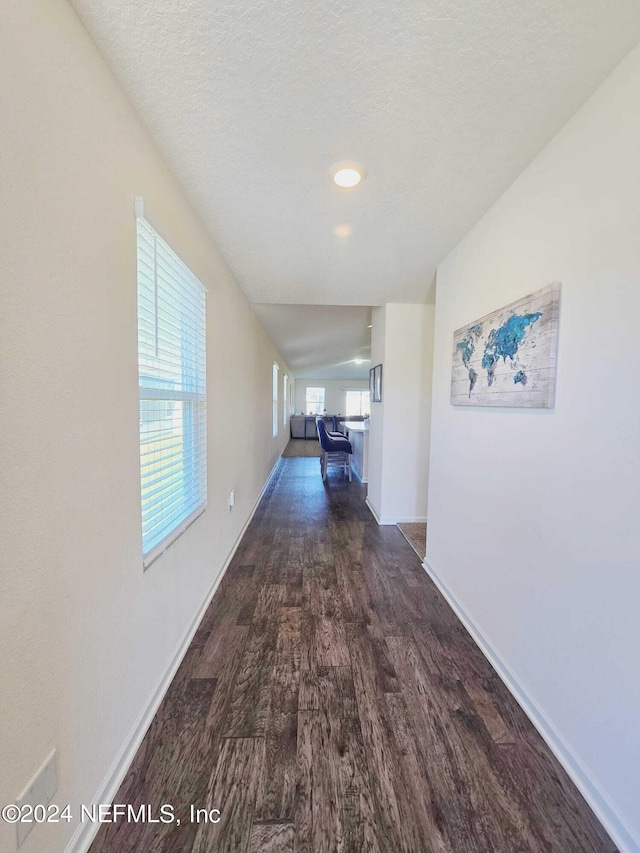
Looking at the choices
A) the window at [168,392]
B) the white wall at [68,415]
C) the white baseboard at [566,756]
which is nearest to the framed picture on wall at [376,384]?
the window at [168,392]

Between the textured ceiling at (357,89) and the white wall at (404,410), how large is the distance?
4.74 ft

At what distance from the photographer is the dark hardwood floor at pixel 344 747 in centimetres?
94

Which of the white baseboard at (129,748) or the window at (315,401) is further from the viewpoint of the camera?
the window at (315,401)

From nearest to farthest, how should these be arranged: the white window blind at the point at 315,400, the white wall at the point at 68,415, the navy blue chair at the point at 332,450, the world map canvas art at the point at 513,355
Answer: the white wall at the point at 68,415 → the world map canvas art at the point at 513,355 → the navy blue chair at the point at 332,450 → the white window blind at the point at 315,400

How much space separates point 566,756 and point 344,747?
0.78 m

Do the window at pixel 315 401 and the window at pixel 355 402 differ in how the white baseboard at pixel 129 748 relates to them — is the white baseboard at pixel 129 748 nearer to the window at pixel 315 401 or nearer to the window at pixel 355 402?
the window at pixel 315 401

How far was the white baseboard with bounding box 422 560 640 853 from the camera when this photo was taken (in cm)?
93

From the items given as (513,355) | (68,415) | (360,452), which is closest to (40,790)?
(68,415)

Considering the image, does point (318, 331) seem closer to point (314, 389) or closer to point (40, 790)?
point (40, 790)

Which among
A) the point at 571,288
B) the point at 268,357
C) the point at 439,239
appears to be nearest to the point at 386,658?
the point at 571,288

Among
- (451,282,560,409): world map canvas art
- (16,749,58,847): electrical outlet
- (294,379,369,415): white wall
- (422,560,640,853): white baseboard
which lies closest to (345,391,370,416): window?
(294,379,369,415): white wall

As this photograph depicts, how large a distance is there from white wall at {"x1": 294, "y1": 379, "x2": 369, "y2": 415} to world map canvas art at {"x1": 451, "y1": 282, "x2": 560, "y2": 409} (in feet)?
32.4

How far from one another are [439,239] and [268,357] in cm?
319

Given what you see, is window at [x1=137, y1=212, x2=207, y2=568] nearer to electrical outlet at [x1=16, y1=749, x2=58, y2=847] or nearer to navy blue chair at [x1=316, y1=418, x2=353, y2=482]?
electrical outlet at [x1=16, y1=749, x2=58, y2=847]
